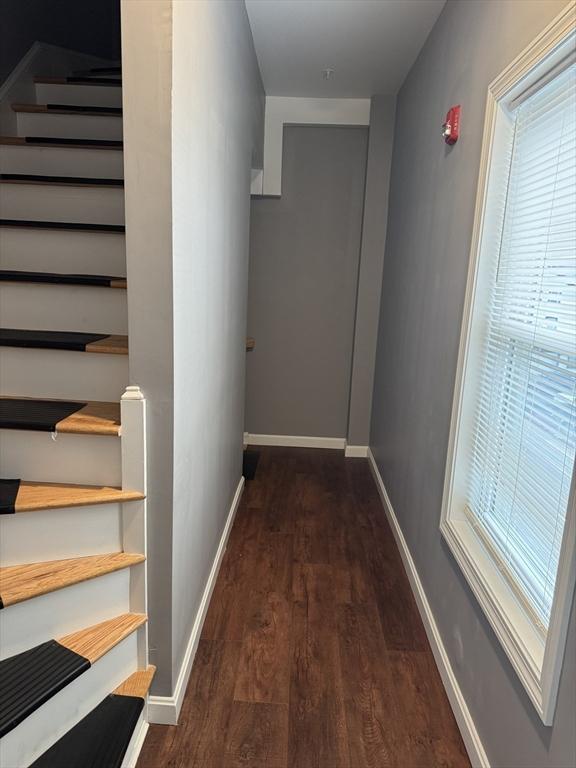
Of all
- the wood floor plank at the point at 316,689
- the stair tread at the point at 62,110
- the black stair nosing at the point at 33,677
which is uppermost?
the stair tread at the point at 62,110

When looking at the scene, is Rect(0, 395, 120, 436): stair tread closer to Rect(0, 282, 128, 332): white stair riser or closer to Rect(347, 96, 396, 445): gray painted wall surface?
Rect(0, 282, 128, 332): white stair riser

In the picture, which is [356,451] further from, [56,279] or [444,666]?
[56,279]

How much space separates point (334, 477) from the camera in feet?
11.6

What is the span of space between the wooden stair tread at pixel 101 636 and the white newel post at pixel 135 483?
0.04 m

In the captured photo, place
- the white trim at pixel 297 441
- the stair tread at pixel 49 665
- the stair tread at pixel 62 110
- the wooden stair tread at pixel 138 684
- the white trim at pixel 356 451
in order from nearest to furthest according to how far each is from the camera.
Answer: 1. the stair tread at pixel 49 665
2. the wooden stair tread at pixel 138 684
3. the stair tread at pixel 62 110
4. the white trim at pixel 356 451
5. the white trim at pixel 297 441

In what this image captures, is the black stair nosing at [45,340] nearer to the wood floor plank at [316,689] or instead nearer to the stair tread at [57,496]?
the stair tread at [57,496]

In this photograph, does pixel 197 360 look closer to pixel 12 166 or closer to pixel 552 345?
pixel 552 345

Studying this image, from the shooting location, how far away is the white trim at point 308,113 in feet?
11.5

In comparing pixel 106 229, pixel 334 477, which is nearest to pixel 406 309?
pixel 334 477

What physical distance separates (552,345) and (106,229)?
157 cm

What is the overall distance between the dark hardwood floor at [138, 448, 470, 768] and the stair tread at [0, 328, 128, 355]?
1174mm

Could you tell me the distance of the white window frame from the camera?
1.04 meters

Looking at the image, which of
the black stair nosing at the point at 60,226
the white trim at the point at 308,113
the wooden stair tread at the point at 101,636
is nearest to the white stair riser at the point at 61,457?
the wooden stair tread at the point at 101,636

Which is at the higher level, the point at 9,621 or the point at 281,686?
the point at 9,621
